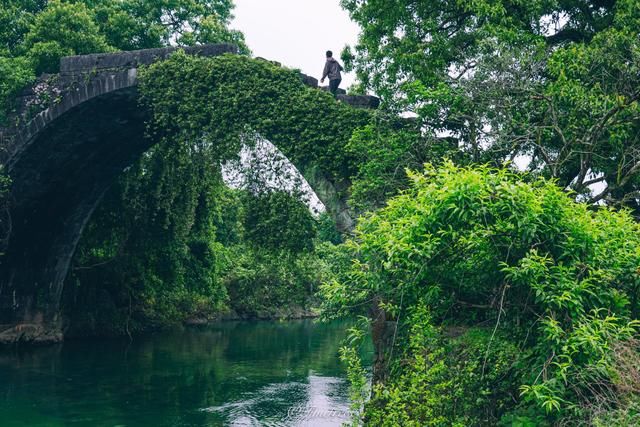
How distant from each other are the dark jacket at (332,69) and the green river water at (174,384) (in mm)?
5393

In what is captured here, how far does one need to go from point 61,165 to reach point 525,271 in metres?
14.1

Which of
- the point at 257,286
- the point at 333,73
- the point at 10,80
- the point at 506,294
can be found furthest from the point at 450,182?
the point at 257,286

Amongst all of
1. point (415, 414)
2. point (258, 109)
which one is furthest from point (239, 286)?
point (415, 414)

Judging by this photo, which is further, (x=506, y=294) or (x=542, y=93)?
(x=542, y=93)

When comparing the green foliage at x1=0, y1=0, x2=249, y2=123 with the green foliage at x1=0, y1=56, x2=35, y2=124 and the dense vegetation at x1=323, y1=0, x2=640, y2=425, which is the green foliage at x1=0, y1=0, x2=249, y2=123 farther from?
the dense vegetation at x1=323, y1=0, x2=640, y2=425

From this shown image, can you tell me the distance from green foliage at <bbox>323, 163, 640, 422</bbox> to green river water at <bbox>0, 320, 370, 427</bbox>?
4951mm

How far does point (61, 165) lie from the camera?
17.0 metres

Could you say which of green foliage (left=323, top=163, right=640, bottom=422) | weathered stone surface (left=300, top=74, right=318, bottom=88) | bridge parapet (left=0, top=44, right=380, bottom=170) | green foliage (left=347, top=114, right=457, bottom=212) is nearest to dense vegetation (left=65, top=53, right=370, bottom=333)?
weathered stone surface (left=300, top=74, right=318, bottom=88)

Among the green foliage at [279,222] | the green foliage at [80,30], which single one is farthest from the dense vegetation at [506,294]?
the green foliage at [80,30]

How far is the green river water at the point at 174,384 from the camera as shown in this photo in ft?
35.6

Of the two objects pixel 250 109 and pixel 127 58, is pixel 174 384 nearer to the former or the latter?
pixel 250 109

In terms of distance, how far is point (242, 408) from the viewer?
11438 mm

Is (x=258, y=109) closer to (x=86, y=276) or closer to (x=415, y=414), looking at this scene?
(x=415, y=414)

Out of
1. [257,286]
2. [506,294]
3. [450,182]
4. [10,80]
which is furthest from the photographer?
[257,286]
